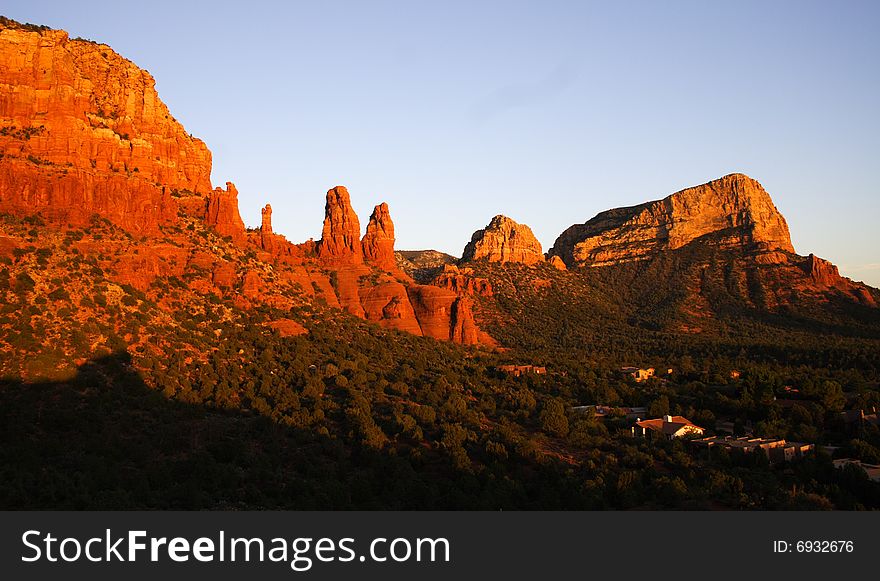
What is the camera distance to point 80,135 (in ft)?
216

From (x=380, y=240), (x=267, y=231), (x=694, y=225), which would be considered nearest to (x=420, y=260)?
A: (x=694, y=225)

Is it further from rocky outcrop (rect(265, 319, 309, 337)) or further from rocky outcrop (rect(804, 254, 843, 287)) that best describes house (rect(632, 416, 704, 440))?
rocky outcrop (rect(804, 254, 843, 287))

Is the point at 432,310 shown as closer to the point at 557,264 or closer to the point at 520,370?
the point at 520,370

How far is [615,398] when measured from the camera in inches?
2606

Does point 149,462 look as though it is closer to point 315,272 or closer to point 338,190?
point 315,272

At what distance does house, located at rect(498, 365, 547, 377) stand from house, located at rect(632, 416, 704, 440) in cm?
2140

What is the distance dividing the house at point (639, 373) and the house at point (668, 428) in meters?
21.0

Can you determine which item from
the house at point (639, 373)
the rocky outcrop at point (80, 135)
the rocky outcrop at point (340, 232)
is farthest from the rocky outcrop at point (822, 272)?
the rocky outcrop at point (80, 135)

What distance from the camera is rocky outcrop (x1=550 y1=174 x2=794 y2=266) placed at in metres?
147

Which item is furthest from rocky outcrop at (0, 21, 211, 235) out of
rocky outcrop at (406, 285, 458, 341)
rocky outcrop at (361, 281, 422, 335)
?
rocky outcrop at (406, 285, 458, 341)

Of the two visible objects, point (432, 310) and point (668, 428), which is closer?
point (668, 428)

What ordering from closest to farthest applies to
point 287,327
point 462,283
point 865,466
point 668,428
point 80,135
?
point 865,466
point 668,428
point 80,135
point 287,327
point 462,283

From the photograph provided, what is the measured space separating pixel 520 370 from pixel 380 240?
28862 millimetres
